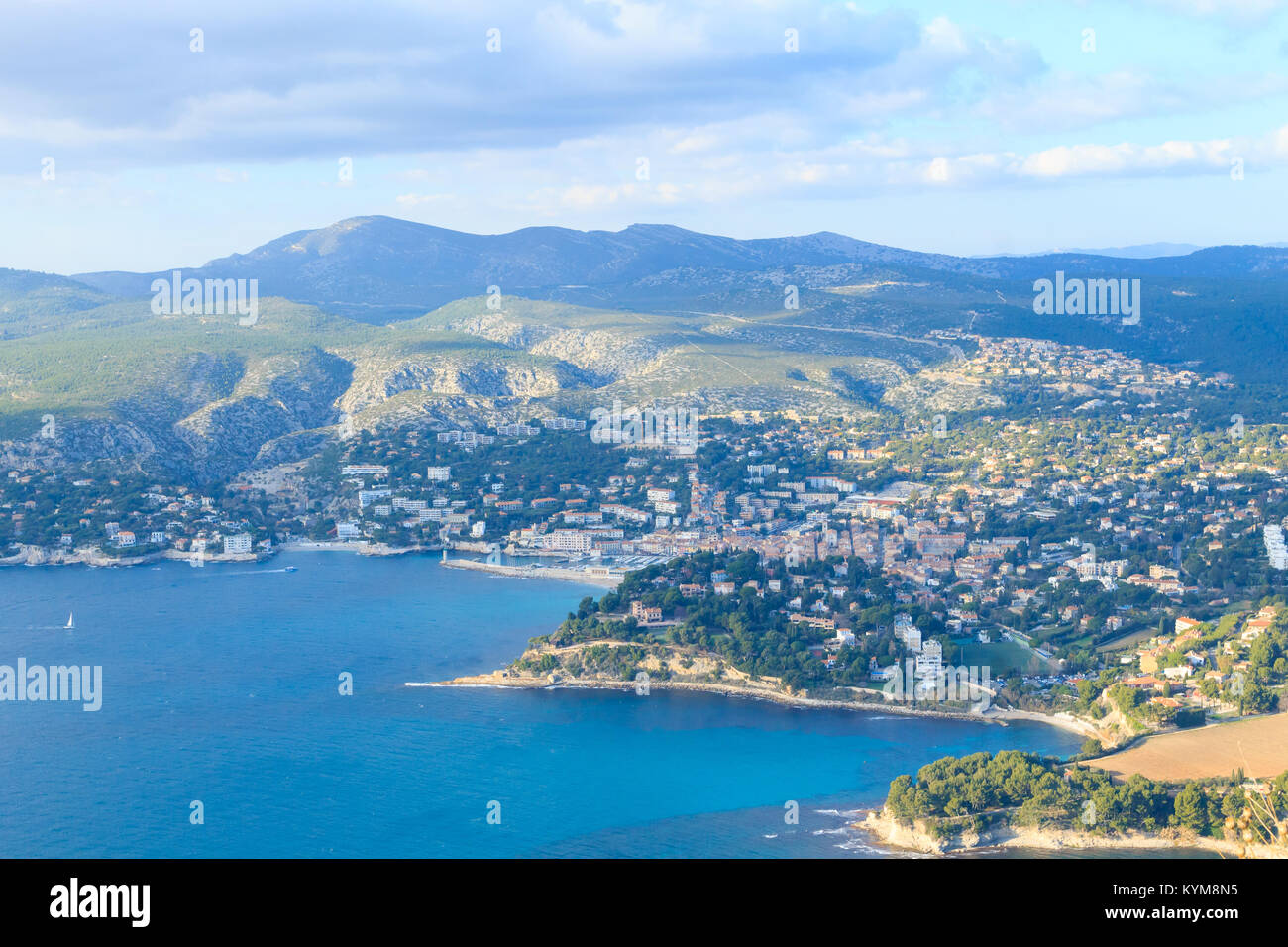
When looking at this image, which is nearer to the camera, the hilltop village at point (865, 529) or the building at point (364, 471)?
the hilltop village at point (865, 529)

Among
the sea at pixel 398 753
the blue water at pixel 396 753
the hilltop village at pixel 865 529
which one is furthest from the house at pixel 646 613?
the blue water at pixel 396 753

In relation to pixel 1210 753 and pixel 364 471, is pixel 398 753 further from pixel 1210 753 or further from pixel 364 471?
pixel 364 471

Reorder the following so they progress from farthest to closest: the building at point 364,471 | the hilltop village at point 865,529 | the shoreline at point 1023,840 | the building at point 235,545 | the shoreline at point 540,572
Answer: the building at point 364,471, the building at point 235,545, the shoreline at point 540,572, the hilltop village at point 865,529, the shoreline at point 1023,840

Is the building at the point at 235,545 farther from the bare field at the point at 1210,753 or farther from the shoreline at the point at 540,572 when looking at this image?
the bare field at the point at 1210,753

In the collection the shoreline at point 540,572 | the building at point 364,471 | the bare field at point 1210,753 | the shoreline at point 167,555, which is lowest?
the bare field at point 1210,753

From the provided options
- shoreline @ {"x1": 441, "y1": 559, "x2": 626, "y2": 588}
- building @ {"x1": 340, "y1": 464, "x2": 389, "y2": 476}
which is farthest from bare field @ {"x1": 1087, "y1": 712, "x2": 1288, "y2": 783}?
building @ {"x1": 340, "y1": 464, "x2": 389, "y2": 476}

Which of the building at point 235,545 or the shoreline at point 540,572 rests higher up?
the building at point 235,545

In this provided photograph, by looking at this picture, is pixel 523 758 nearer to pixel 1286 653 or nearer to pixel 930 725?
pixel 930 725
